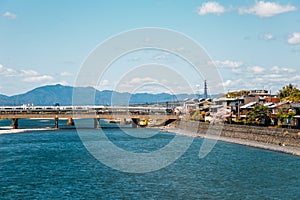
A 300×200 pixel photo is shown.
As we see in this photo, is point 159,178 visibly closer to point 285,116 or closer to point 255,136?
point 255,136

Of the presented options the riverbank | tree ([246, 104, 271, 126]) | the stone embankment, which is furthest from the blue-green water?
tree ([246, 104, 271, 126])

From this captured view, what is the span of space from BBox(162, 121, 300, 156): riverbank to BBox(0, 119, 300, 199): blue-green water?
1.85m

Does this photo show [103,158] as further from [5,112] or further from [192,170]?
[5,112]

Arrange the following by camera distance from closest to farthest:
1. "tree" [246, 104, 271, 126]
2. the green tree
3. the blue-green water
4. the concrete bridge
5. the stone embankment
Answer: the blue-green water
the stone embankment
the green tree
"tree" [246, 104, 271, 126]
the concrete bridge

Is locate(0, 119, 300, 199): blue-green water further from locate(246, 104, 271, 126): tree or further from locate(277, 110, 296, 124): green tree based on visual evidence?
locate(246, 104, 271, 126): tree

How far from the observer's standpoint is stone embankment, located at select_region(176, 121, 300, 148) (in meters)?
30.8

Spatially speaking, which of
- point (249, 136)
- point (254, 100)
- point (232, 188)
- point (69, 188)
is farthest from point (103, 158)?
point (254, 100)

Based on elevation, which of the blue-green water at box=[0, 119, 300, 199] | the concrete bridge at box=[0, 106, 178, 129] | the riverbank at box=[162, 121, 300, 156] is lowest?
the blue-green water at box=[0, 119, 300, 199]

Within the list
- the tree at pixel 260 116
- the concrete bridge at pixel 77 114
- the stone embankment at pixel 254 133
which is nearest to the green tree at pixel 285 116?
the tree at pixel 260 116

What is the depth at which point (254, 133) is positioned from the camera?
120ft

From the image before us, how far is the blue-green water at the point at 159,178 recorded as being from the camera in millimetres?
17375

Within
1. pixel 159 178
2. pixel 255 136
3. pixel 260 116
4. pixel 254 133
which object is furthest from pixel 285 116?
pixel 159 178

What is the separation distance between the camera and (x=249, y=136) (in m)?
37.3

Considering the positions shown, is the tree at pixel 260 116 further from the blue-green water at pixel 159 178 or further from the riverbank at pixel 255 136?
the blue-green water at pixel 159 178
